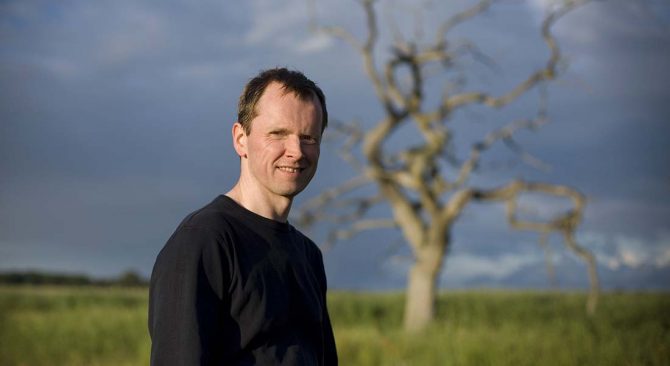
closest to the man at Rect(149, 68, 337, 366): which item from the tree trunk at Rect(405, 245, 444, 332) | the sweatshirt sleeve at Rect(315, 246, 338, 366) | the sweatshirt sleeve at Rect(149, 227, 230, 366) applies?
the sweatshirt sleeve at Rect(149, 227, 230, 366)

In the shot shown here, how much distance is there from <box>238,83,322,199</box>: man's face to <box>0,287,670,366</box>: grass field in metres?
7.10

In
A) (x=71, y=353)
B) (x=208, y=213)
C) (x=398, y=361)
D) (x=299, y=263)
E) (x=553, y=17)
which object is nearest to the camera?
(x=208, y=213)

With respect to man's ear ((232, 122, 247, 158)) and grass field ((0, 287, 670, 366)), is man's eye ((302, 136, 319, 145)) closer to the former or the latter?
man's ear ((232, 122, 247, 158))

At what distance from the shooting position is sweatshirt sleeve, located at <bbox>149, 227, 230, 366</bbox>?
1862 mm

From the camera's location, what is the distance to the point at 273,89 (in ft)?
6.93

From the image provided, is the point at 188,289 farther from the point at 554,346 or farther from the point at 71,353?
the point at 71,353

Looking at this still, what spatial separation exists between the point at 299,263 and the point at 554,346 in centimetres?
820

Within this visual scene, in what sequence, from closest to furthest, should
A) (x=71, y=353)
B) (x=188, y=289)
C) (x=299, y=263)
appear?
(x=188, y=289)
(x=299, y=263)
(x=71, y=353)

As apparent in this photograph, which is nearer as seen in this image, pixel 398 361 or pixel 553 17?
pixel 398 361

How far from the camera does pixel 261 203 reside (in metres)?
2.13

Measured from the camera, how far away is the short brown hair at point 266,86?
210 centimetres

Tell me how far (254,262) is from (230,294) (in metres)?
0.11

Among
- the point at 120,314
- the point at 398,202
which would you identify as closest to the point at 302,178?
the point at 398,202

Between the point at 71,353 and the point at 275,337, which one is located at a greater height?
the point at 275,337
